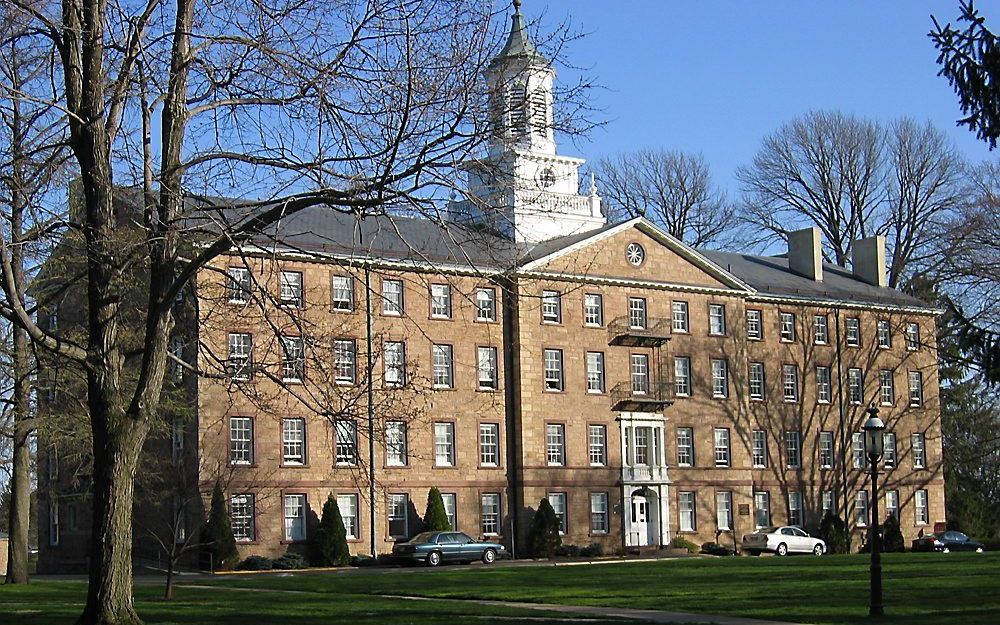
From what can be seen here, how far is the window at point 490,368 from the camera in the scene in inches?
2233

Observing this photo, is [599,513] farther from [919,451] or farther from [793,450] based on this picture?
[919,451]

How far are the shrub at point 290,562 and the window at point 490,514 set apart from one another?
855 centimetres

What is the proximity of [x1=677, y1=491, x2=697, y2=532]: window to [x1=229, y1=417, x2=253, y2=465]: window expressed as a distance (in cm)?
1952

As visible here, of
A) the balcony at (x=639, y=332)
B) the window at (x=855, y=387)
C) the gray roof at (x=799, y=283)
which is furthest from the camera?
the window at (x=855, y=387)

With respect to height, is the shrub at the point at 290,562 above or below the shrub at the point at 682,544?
above

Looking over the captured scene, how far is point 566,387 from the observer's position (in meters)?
58.8

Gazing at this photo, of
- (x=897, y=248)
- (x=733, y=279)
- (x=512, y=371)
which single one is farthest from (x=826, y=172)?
(x=512, y=371)

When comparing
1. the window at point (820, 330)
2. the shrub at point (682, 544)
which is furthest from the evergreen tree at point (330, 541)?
the window at point (820, 330)

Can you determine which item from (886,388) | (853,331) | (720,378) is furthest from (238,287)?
(886,388)

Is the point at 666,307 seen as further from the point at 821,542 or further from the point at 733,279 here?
the point at 821,542

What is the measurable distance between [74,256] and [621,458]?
3485 centimetres

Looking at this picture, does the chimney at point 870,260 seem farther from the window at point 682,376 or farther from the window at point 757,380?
the window at point 682,376

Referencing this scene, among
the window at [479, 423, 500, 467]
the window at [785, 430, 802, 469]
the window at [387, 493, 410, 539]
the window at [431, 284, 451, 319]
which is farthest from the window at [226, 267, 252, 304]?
the window at [785, 430, 802, 469]

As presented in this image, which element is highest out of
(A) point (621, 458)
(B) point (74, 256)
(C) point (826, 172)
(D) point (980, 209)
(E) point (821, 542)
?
(C) point (826, 172)
